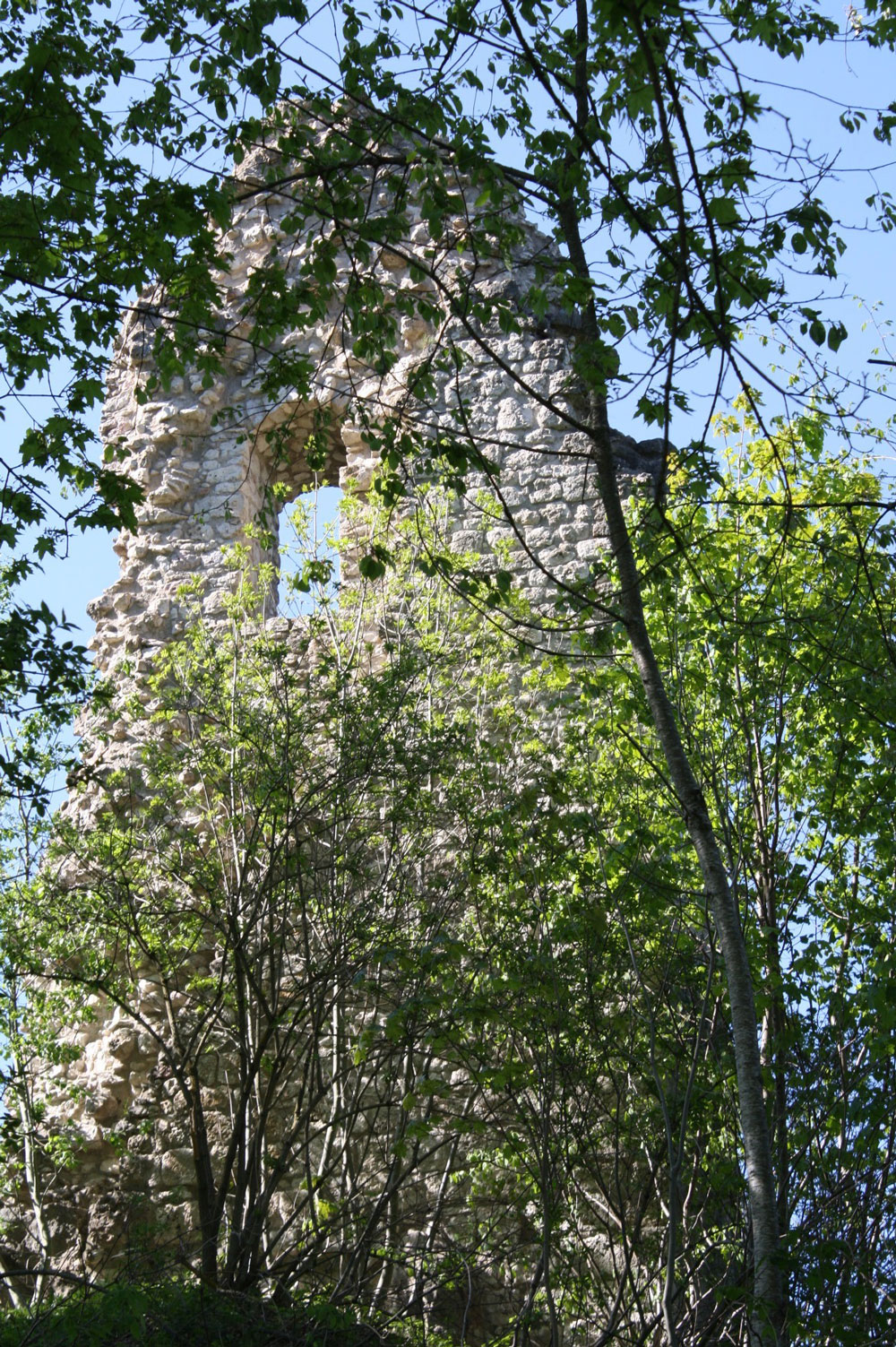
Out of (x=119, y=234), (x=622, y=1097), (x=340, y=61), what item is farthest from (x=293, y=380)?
(x=622, y=1097)

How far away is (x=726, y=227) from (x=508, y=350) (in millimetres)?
5292

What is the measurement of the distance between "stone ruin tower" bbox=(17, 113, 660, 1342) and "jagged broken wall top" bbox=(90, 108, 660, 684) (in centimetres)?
2

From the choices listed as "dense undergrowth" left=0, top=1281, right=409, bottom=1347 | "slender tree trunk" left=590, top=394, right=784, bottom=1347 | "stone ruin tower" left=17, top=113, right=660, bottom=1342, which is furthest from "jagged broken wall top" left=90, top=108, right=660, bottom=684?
"dense undergrowth" left=0, top=1281, right=409, bottom=1347

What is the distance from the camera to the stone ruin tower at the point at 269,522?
5543 mm

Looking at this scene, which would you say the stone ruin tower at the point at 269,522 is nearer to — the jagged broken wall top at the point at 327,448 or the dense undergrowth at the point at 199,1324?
the jagged broken wall top at the point at 327,448

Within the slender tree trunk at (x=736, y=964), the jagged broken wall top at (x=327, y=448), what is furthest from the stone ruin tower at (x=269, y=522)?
the slender tree trunk at (x=736, y=964)

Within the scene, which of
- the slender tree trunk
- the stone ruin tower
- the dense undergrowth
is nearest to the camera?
the slender tree trunk

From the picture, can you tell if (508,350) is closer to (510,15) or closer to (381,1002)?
(381,1002)

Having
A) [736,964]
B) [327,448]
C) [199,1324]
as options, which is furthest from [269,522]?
[736,964]

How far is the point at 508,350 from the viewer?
28.0ft

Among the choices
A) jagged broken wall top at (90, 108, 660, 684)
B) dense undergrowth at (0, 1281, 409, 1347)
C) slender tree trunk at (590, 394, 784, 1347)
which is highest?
jagged broken wall top at (90, 108, 660, 684)

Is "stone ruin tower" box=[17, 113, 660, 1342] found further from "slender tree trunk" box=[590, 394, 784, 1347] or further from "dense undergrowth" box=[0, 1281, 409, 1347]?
"slender tree trunk" box=[590, 394, 784, 1347]

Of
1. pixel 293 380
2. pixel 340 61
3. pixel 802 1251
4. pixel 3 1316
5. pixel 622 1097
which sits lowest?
pixel 3 1316

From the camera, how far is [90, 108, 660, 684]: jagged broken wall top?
7.95 metres
